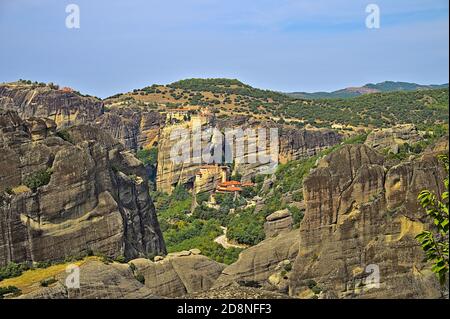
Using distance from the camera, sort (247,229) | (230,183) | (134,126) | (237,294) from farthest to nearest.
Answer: (134,126) → (230,183) → (247,229) → (237,294)

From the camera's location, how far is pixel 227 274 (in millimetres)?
25469

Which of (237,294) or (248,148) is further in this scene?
(248,148)

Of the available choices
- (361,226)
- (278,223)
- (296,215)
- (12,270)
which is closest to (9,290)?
(12,270)

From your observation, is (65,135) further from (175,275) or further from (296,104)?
(296,104)

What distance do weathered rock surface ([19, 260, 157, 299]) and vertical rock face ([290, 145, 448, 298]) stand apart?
7491 millimetres

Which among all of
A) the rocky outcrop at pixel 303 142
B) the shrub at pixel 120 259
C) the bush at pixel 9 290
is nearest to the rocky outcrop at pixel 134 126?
the rocky outcrop at pixel 303 142

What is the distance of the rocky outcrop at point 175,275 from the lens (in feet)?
77.0

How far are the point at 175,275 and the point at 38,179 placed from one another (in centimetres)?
695

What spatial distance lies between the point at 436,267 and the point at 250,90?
312ft

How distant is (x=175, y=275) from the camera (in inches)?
939

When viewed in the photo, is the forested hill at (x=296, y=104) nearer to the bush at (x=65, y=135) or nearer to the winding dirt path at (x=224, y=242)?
the winding dirt path at (x=224, y=242)

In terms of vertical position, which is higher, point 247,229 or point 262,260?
point 262,260

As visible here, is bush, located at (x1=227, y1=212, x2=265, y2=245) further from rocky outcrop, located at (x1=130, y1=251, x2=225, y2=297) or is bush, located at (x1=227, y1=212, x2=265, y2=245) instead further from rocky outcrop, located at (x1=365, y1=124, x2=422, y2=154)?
rocky outcrop, located at (x1=130, y1=251, x2=225, y2=297)
